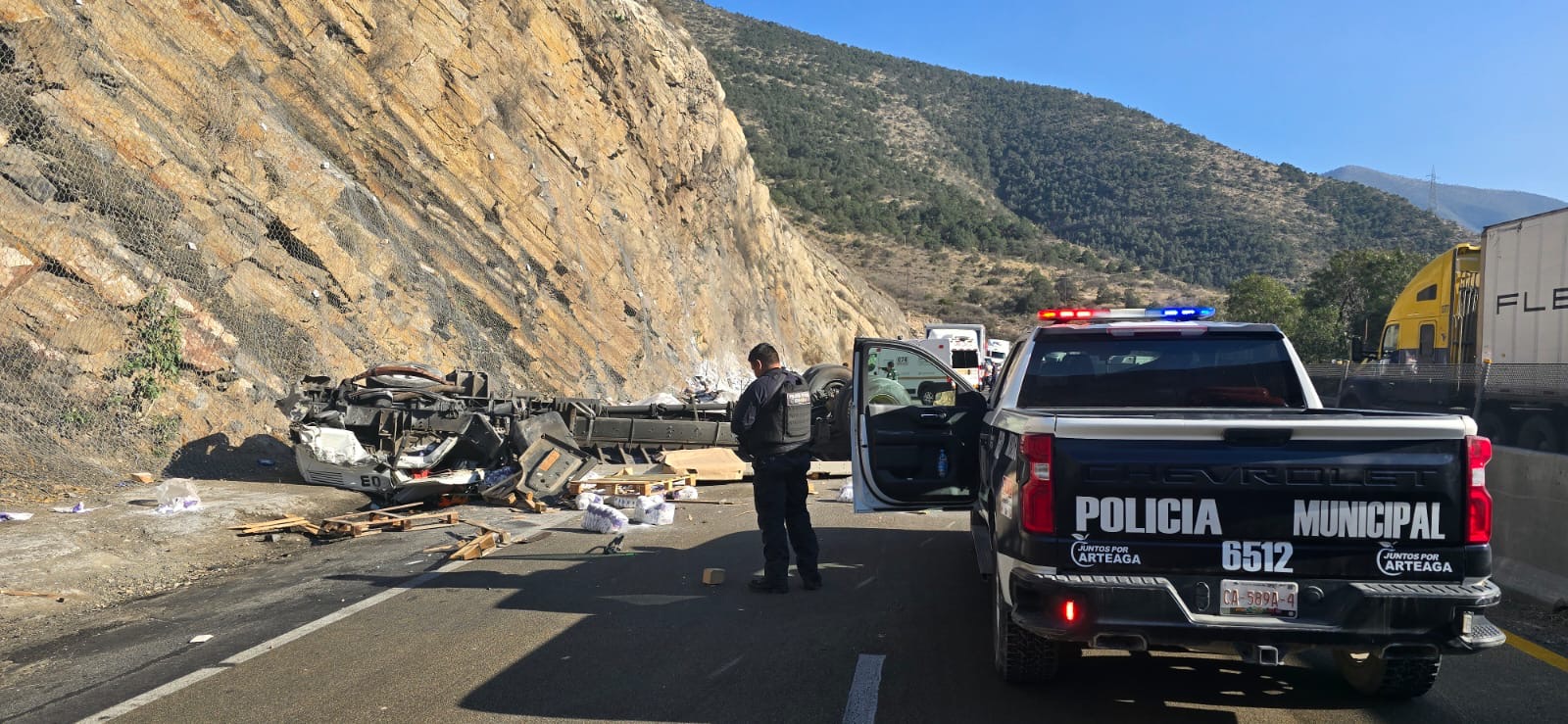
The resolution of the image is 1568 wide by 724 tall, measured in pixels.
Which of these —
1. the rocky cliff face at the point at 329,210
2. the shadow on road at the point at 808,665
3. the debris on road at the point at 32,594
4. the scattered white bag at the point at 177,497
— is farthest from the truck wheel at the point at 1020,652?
the rocky cliff face at the point at 329,210

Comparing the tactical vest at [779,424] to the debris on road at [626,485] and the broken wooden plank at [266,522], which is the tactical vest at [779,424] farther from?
the broken wooden plank at [266,522]

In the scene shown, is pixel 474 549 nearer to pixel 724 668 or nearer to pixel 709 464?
pixel 724 668

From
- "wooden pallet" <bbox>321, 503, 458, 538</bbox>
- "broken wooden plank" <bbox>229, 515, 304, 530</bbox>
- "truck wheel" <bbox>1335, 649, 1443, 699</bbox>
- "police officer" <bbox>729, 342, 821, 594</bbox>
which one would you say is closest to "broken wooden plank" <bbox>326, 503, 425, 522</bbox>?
"wooden pallet" <bbox>321, 503, 458, 538</bbox>

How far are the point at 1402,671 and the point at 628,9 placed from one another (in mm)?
31051

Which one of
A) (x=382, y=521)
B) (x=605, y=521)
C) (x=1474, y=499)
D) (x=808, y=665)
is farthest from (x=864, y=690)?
(x=382, y=521)

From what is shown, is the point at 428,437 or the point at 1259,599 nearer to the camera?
the point at 1259,599

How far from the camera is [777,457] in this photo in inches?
288

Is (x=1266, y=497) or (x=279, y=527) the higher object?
(x=1266, y=497)

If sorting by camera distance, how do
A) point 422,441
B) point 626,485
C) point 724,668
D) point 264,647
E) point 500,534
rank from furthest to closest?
1. point 422,441
2. point 626,485
3. point 500,534
4. point 264,647
5. point 724,668

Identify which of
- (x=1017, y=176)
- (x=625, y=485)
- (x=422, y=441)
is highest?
(x=1017, y=176)

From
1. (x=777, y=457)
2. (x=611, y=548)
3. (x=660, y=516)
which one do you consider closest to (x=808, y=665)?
(x=777, y=457)

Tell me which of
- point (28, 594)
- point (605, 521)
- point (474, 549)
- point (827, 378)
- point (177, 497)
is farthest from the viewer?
point (827, 378)

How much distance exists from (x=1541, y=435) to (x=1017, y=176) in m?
81.3

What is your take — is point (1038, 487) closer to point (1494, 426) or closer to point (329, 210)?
point (1494, 426)
